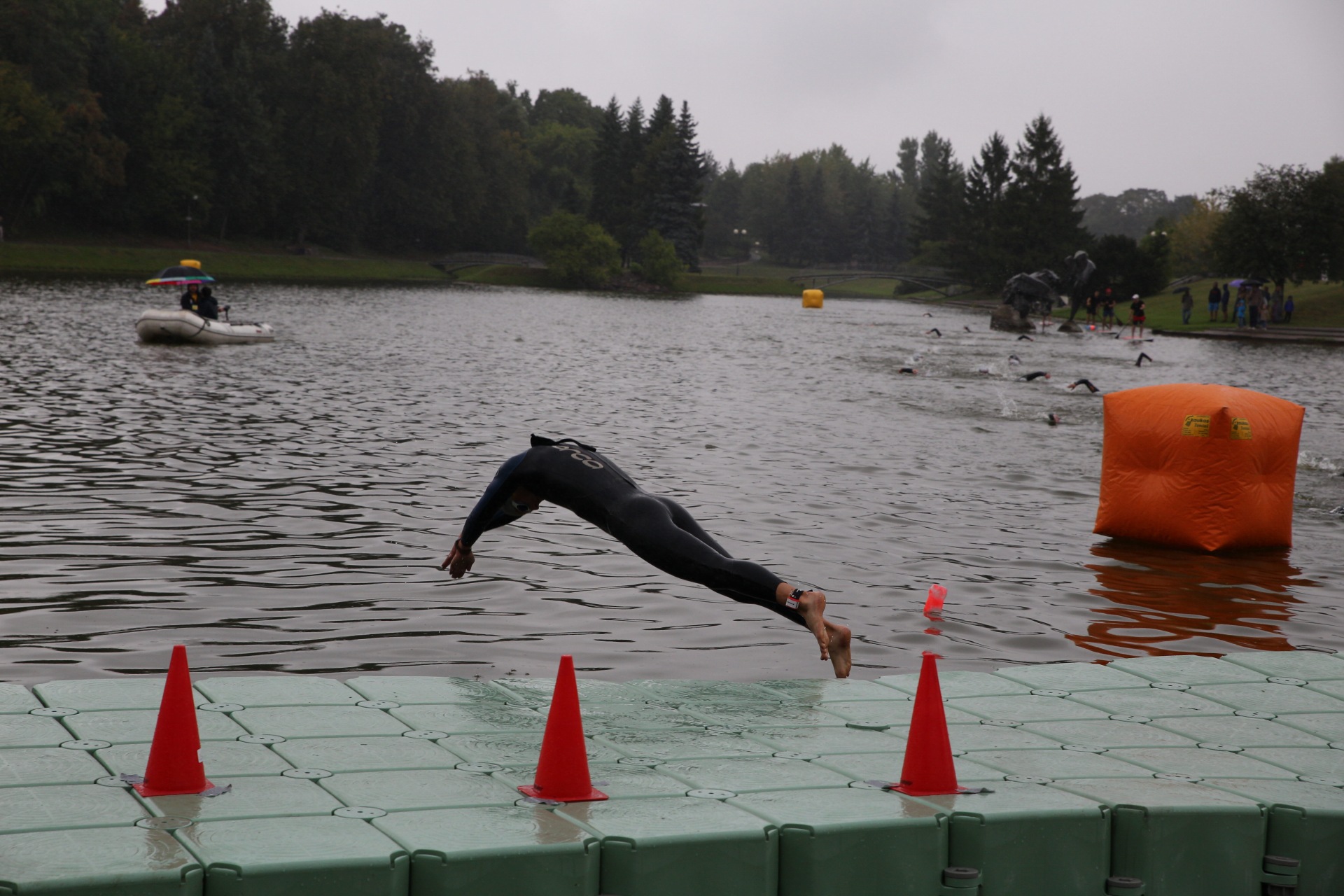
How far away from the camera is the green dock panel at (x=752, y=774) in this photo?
4.50m

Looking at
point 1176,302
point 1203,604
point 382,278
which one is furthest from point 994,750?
point 382,278

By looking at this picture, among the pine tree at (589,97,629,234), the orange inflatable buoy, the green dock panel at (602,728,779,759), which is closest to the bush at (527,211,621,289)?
the pine tree at (589,97,629,234)

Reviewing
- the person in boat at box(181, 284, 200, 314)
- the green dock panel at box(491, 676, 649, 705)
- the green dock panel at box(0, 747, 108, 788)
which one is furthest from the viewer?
the person in boat at box(181, 284, 200, 314)

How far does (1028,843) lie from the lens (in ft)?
14.1

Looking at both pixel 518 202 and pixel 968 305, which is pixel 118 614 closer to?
pixel 968 305

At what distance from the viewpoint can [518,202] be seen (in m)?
123

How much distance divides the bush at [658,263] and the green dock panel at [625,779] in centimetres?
10095

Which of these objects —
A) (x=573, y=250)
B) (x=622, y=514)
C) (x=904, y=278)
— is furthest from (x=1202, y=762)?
(x=904, y=278)

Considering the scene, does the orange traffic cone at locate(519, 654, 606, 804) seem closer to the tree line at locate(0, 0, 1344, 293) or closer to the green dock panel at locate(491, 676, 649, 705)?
the green dock panel at locate(491, 676, 649, 705)

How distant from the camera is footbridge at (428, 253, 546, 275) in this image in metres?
105

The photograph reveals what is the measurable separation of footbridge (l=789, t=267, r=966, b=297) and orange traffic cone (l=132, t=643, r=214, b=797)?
113 meters

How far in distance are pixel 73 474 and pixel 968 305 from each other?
9207 centimetres

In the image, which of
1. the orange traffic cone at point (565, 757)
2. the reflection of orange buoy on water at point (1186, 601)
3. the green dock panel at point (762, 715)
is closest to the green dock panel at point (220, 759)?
the orange traffic cone at point (565, 757)

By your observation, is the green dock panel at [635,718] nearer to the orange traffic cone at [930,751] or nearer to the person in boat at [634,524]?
the person in boat at [634,524]
